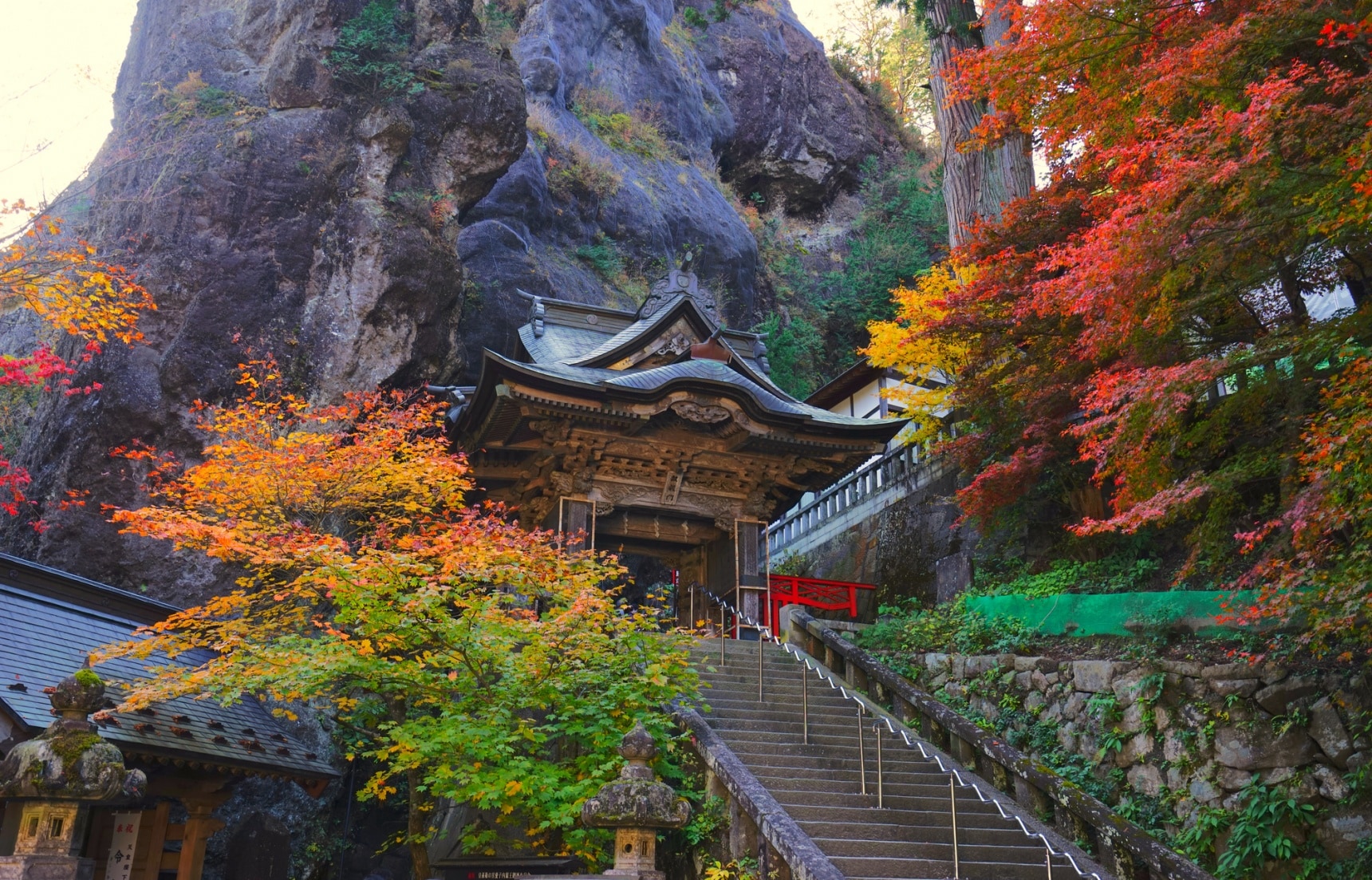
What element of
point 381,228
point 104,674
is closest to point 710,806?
point 104,674

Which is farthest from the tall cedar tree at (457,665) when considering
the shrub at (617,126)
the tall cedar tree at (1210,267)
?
the shrub at (617,126)

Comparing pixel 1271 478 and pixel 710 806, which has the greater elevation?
pixel 1271 478

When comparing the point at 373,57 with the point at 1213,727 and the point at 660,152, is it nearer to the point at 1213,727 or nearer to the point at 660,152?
the point at 660,152

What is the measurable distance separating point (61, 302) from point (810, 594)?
11392 mm

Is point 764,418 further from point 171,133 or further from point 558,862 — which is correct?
point 171,133

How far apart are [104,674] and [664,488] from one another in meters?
8.57

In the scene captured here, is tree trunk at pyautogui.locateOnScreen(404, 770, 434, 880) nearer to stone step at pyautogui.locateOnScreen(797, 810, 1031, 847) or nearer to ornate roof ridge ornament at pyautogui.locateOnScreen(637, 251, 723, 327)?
stone step at pyautogui.locateOnScreen(797, 810, 1031, 847)

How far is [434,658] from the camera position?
852 cm

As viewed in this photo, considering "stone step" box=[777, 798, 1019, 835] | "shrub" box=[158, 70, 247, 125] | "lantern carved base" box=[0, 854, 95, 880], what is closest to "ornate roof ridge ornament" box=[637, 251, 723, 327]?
"shrub" box=[158, 70, 247, 125]

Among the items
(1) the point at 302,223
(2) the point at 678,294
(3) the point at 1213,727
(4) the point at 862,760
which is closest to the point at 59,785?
(4) the point at 862,760

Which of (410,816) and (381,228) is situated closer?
(410,816)

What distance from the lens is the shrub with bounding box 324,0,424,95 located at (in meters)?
19.0

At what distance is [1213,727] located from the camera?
8.23 metres

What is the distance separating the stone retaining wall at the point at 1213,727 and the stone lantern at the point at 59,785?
855 cm
